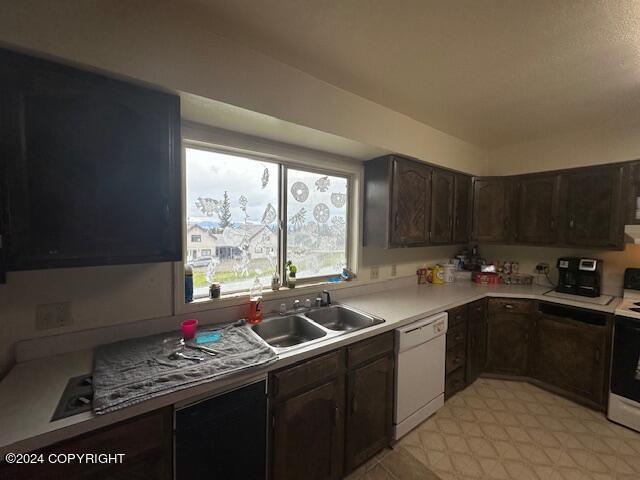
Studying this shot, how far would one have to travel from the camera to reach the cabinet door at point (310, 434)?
1249 millimetres

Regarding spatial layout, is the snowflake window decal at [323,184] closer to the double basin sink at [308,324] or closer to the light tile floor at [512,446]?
the double basin sink at [308,324]

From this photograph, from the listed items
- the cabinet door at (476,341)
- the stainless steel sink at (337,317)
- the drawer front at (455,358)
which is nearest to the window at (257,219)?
the stainless steel sink at (337,317)

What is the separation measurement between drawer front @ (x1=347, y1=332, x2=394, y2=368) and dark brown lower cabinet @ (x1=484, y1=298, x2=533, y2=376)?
4.86ft

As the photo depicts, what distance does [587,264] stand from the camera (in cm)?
237

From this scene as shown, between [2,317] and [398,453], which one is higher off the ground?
[2,317]

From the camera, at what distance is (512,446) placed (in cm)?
177

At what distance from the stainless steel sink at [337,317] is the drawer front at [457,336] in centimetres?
87

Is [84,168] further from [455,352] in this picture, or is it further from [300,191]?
[455,352]

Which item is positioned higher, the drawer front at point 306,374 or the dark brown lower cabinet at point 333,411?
the drawer front at point 306,374

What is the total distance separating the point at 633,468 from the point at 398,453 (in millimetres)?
1440

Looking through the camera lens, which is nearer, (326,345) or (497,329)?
(326,345)

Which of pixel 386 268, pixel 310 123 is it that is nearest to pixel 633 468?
pixel 386 268

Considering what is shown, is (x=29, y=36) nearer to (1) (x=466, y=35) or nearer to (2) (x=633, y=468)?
(1) (x=466, y=35)

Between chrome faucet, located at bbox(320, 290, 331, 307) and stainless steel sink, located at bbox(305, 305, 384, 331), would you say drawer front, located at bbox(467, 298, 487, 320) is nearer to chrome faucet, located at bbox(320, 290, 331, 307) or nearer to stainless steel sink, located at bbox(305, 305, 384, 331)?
stainless steel sink, located at bbox(305, 305, 384, 331)
